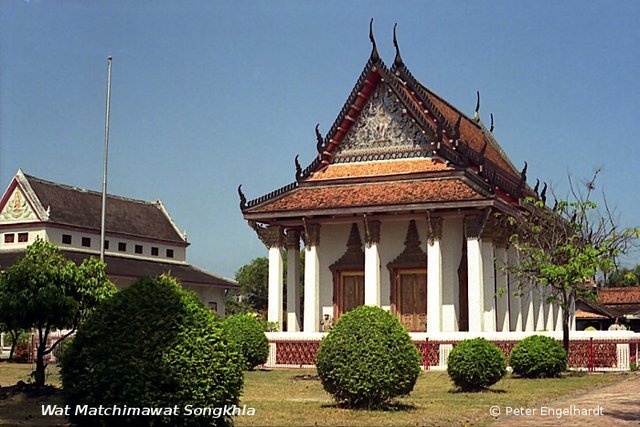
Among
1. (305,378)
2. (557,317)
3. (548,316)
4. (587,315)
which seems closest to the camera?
(305,378)

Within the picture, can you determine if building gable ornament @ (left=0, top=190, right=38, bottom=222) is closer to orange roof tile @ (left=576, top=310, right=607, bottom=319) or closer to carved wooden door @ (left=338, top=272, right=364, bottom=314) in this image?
carved wooden door @ (left=338, top=272, right=364, bottom=314)

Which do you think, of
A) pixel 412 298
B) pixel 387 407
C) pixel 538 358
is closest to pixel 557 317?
pixel 412 298

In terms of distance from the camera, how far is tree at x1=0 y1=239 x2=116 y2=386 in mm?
14289

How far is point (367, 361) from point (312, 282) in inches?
558

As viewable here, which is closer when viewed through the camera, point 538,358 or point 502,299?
point 538,358

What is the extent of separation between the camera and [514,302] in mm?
26516

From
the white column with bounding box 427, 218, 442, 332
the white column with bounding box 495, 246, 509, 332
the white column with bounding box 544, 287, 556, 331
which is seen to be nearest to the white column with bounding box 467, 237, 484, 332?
the white column with bounding box 427, 218, 442, 332

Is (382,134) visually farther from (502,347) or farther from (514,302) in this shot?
(502,347)

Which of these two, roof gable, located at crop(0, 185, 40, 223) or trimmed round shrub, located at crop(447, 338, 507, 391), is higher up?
roof gable, located at crop(0, 185, 40, 223)

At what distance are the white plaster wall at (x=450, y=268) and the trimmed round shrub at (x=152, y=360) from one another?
54.3ft

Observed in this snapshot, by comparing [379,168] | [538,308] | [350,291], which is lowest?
[538,308]

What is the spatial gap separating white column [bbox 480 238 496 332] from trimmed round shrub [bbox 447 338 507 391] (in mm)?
8270

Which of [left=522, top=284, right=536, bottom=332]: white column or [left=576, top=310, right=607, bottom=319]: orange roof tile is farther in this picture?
[left=576, top=310, right=607, bottom=319]: orange roof tile

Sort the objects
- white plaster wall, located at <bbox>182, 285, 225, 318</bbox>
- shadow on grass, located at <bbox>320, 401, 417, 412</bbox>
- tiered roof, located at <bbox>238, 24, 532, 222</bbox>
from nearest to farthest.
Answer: shadow on grass, located at <bbox>320, 401, 417, 412</bbox> < tiered roof, located at <bbox>238, 24, 532, 222</bbox> < white plaster wall, located at <bbox>182, 285, 225, 318</bbox>
